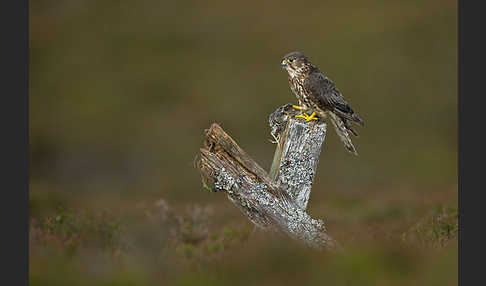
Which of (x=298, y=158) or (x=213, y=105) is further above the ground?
(x=213, y=105)

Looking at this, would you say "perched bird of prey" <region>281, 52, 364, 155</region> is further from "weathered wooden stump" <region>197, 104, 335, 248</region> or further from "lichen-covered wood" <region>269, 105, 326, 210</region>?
"weathered wooden stump" <region>197, 104, 335, 248</region>

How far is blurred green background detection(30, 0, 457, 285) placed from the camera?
13469mm

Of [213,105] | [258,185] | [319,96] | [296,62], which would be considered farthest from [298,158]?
[213,105]

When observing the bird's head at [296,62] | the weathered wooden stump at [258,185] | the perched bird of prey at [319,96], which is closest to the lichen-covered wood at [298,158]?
the weathered wooden stump at [258,185]

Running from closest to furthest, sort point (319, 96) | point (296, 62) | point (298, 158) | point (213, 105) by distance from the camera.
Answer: point (298, 158) < point (319, 96) < point (296, 62) < point (213, 105)

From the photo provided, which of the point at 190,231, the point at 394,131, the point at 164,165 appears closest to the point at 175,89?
the point at 164,165

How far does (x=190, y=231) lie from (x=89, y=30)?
28851 millimetres

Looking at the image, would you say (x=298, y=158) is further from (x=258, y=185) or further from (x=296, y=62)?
(x=296, y=62)

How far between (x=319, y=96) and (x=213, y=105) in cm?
1824

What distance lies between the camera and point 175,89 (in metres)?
27.8

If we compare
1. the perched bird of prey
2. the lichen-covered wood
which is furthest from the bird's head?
the lichen-covered wood

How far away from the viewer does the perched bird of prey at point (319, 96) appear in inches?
340

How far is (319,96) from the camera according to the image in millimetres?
8609

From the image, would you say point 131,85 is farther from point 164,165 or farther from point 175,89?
point 164,165
